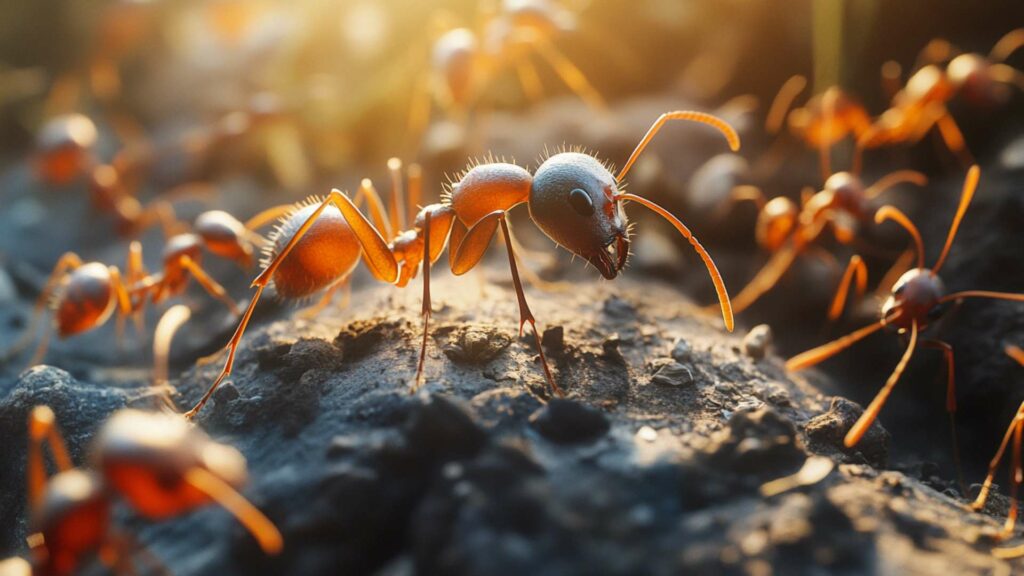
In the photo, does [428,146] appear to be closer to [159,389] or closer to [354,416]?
[159,389]

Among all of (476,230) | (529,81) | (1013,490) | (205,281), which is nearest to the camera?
(1013,490)

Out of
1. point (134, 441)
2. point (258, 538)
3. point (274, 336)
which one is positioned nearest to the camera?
point (134, 441)

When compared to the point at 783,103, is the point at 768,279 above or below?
below

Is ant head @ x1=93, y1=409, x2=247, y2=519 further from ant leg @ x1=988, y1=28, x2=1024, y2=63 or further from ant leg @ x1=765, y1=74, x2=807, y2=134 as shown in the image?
ant leg @ x1=988, y1=28, x2=1024, y2=63

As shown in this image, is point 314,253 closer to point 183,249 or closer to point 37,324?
point 183,249

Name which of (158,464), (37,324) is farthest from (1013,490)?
(37,324)

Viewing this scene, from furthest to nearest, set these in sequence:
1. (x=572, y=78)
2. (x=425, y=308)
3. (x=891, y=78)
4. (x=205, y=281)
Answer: (x=572, y=78) → (x=891, y=78) → (x=205, y=281) → (x=425, y=308)

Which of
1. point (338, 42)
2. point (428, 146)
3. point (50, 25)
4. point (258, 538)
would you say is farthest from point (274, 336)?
point (50, 25)

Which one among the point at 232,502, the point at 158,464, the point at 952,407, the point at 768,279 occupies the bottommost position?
the point at 952,407
